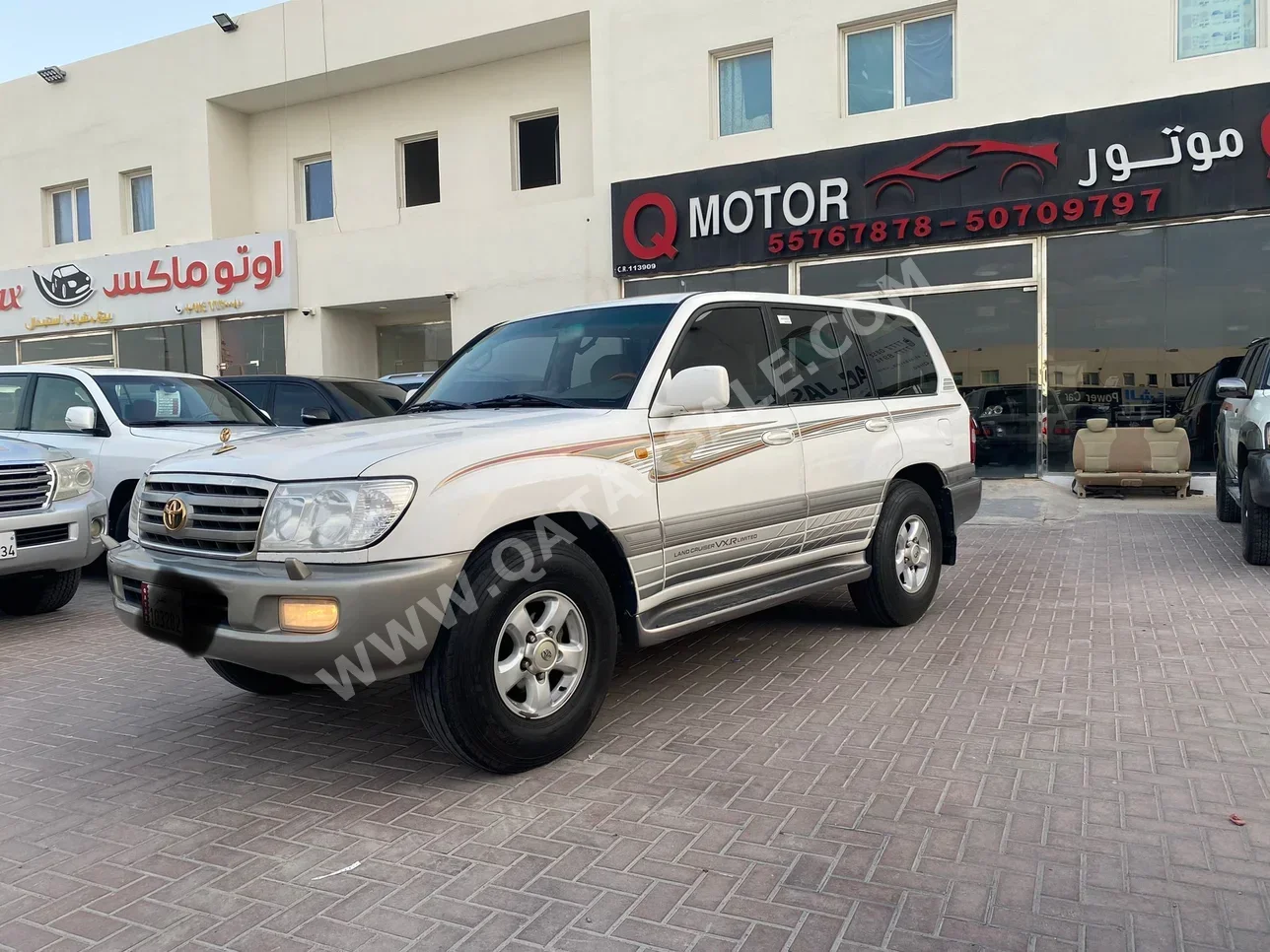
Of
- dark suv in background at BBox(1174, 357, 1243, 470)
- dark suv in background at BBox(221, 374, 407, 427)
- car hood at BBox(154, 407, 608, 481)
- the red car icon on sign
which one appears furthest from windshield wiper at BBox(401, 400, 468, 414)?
dark suv in background at BBox(1174, 357, 1243, 470)

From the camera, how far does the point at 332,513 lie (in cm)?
340

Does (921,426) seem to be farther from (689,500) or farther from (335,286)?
(335,286)

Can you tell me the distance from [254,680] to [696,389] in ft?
8.26

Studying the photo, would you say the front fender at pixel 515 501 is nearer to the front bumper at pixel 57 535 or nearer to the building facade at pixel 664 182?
the front bumper at pixel 57 535

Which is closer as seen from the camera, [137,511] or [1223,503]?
[137,511]

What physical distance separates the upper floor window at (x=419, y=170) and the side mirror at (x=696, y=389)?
48.7ft

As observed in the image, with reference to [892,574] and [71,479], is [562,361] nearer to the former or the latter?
[892,574]

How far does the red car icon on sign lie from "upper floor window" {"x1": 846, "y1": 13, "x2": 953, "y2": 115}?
0.97 meters

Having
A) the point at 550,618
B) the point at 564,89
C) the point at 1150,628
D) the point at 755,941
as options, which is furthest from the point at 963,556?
the point at 564,89

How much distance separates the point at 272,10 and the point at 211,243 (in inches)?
172

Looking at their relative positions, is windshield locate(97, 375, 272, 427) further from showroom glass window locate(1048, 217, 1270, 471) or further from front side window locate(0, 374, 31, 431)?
showroom glass window locate(1048, 217, 1270, 471)

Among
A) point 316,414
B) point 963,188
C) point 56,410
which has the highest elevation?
point 963,188

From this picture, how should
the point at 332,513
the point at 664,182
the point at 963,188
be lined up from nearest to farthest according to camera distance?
the point at 332,513, the point at 963,188, the point at 664,182

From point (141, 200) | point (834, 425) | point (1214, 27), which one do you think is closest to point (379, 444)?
point (834, 425)
